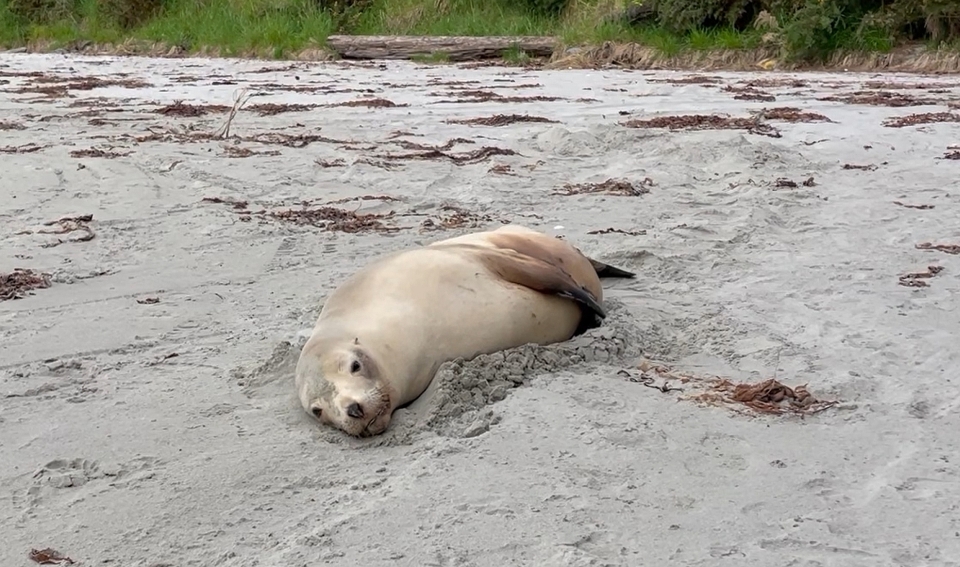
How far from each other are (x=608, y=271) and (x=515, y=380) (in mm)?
1354

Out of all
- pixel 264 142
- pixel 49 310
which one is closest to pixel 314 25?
pixel 264 142

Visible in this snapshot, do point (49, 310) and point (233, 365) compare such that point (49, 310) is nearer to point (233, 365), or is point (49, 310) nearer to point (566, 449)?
point (233, 365)

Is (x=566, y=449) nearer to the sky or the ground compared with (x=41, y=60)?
nearer to the sky

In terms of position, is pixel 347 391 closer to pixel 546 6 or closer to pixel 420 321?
pixel 420 321

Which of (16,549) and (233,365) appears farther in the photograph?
(233,365)

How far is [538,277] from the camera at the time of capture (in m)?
3.72

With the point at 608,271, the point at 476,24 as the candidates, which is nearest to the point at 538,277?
the point at 608,271

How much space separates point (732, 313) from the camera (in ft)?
13.6

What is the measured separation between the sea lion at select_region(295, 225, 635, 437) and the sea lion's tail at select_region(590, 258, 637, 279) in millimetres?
522

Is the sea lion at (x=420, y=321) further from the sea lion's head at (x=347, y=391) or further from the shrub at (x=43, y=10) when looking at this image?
the shrub at (x=43, y=10)

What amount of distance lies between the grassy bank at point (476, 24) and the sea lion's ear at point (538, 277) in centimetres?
1164

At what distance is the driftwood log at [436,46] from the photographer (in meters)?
17.2

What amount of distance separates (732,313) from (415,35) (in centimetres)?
1590

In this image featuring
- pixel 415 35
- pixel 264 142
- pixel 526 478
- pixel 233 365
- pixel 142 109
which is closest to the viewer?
pixel 526 478
